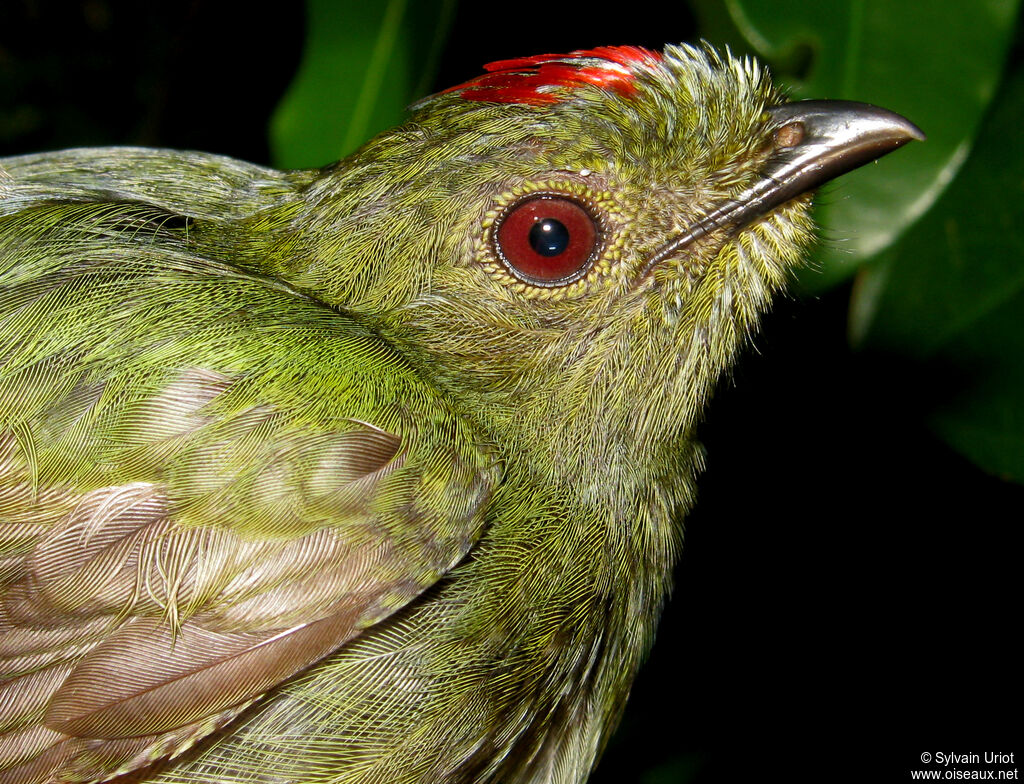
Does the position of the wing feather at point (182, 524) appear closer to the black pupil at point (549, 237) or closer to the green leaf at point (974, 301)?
the black pupil at point (549, 237)

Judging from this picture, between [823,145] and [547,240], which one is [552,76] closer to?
[547,240]

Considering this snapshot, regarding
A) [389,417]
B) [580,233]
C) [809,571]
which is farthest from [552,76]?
[809,571]

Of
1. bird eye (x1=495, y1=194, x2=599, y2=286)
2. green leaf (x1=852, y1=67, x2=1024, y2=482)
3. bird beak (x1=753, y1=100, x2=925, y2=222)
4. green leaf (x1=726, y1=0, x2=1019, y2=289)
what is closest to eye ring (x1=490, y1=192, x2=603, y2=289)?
bird eye (x1=495, y1=194, x2=599, y2=286)

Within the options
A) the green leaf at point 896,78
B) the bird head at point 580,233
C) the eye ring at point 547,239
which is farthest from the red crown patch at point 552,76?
the green leaf at point 896,78

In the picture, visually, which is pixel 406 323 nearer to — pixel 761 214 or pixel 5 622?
pixel 761 214

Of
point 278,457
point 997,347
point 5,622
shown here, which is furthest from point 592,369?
point 997,347

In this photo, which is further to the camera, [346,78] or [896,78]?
[346,78]

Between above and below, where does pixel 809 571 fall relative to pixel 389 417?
below
